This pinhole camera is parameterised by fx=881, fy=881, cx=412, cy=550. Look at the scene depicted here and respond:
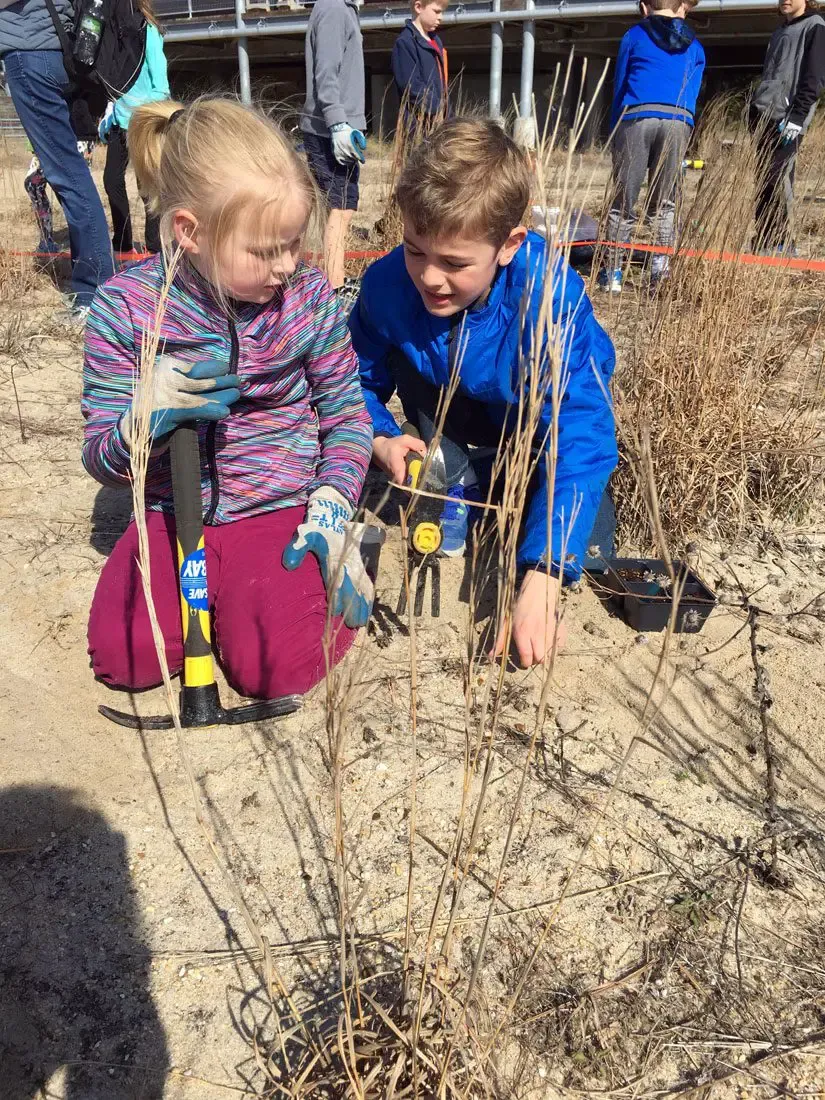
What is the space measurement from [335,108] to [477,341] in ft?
7.55

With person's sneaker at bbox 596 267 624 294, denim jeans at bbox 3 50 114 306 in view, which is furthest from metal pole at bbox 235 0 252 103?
person's sneaker at bbox 596 267 624 294

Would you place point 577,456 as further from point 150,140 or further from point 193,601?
point 150,140

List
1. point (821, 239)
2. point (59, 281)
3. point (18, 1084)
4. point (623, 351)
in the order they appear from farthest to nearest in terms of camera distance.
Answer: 1. point (821, 239)
2. point (59, 281)
3. point (623, 351)
4. point (18, 1084)

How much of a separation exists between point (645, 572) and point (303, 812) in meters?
1.00

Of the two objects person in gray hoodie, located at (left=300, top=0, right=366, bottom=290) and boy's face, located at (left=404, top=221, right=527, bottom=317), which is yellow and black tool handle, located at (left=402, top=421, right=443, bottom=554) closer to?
boy's face, located at (left=404, top=221, right=527, bottom=317)

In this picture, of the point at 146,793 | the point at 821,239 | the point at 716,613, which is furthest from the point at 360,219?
the point at 146,793

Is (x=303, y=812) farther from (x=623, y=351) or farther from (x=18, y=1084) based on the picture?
(x=623, y=351)

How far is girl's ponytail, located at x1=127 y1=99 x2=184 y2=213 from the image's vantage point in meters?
1.74

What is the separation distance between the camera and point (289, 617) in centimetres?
171

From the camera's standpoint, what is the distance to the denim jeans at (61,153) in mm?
3410

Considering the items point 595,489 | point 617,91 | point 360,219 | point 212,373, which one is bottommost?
point 360,219

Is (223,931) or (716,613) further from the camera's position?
(716,613)

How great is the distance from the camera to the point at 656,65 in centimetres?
391

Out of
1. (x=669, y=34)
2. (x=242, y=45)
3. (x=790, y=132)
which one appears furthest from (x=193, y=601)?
(x=242, y=45)
